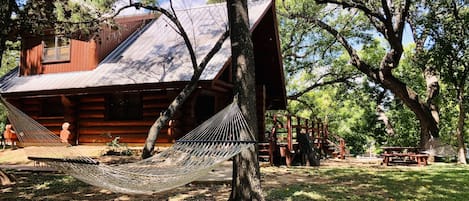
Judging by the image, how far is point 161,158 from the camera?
489 centimetres

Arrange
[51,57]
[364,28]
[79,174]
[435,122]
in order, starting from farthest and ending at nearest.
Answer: [364,28] < [435,122] < [51,57] < [79,174]

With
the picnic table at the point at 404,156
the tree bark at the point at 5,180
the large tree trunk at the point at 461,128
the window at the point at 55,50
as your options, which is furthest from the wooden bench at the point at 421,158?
the window at the point at 55,50

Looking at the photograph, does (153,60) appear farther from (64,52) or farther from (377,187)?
Answer: (377,187)

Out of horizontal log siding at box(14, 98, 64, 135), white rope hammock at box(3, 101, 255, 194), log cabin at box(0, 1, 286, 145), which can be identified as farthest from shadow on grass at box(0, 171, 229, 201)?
horizontal log siding at box(14, 98, 64, 135)

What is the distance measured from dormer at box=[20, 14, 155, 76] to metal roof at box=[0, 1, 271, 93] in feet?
0.65

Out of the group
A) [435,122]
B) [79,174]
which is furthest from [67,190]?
[435,122]

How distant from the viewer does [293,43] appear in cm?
1891

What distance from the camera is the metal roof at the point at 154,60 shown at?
9523 mm

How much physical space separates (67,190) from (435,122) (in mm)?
11832

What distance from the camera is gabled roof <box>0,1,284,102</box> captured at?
9516 mm

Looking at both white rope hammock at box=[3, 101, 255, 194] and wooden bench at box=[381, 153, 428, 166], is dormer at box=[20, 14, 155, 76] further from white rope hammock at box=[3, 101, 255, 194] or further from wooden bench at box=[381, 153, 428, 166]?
wooden bench at box=[381, 153, 428, 166]

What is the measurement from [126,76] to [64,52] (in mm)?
2948

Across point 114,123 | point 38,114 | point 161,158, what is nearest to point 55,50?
point 38,114

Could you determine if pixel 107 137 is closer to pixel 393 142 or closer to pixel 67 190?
pixel 67 190
